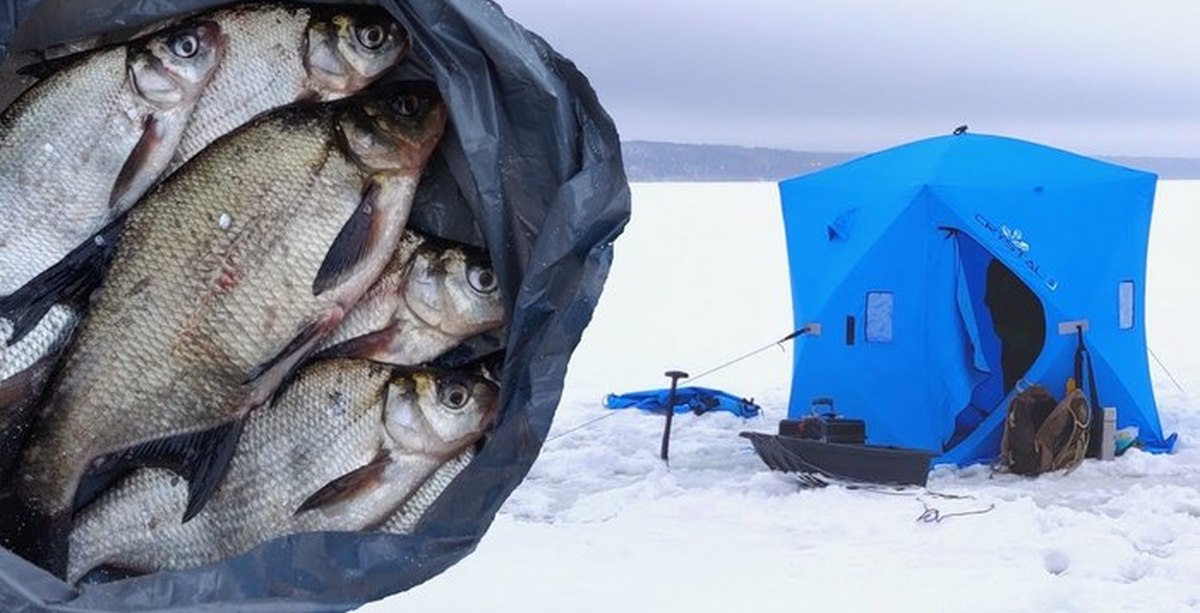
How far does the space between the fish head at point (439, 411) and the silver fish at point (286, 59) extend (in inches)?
21.5

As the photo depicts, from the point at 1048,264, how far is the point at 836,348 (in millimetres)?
1344

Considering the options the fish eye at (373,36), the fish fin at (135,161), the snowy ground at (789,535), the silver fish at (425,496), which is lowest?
the snowy ground at (789,535)

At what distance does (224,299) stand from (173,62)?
1.41ft

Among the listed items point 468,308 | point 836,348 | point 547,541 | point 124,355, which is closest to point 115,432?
point 124,355


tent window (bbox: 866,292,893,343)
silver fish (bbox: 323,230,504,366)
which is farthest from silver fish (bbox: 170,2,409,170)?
tent window (bbox: 866,292,893,343)

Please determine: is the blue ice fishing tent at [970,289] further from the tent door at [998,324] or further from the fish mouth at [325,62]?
the fish mouth at [325,62]

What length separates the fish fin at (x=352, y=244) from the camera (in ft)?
8.62

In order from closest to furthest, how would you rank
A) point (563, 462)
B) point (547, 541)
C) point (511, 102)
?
point (511, 102), point (547, 541), point (563, 462)

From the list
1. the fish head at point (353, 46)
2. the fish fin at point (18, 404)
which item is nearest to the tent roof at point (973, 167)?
the fish head at point (353, 46)

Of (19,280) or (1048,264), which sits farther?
(1048,264)

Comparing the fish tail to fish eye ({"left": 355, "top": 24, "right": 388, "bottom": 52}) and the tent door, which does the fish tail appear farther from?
the tent door

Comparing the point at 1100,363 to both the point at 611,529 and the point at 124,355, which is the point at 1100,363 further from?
the point at 124,355

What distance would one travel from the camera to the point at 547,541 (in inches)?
263

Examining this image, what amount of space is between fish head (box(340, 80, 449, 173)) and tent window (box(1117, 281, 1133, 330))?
23.6 ft
